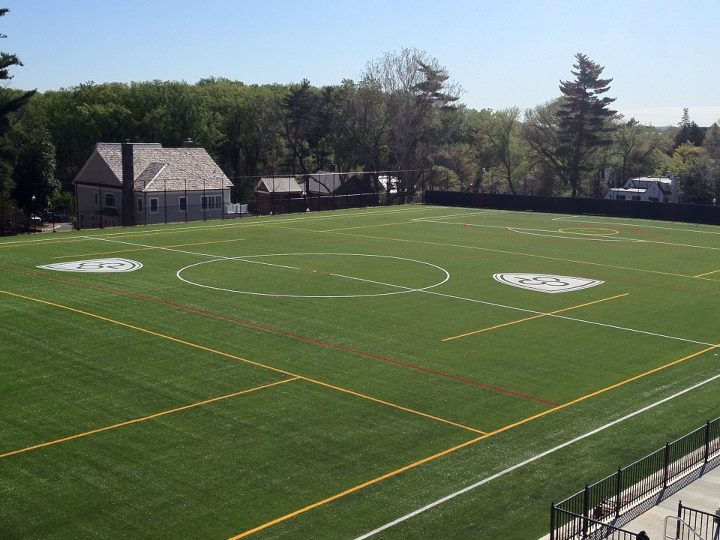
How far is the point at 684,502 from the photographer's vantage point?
57.5ft

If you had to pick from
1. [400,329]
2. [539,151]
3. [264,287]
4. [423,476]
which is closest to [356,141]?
[539,151]

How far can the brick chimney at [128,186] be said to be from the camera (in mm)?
70625

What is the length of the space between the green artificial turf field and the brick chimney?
22699 mm

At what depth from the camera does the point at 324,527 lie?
16734mm

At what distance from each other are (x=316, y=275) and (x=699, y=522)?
28443mm

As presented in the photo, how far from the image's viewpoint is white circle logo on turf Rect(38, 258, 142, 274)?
43.3m

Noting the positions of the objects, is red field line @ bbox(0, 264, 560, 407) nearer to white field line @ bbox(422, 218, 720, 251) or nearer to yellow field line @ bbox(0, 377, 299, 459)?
yellow field line @ bbox(0, 377, 299, 459)

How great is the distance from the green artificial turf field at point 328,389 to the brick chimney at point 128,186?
22.7 m

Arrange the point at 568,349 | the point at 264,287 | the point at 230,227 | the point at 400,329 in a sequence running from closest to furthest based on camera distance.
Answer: the point at 568,349
the point at 400,329
the point at 264,287
the point at 230,227

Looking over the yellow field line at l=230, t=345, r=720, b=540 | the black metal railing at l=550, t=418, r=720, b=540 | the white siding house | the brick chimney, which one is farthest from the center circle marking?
the black metal railing at l=550, t=418, r=720, b=540

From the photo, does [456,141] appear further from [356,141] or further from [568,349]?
[568,349]

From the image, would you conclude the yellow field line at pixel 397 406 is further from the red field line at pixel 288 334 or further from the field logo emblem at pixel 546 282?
the field logo emblem at pixel 546 282

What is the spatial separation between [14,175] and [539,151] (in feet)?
202

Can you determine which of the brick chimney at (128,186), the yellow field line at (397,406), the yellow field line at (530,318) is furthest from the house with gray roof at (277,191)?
the yellow field line at (397,406)
